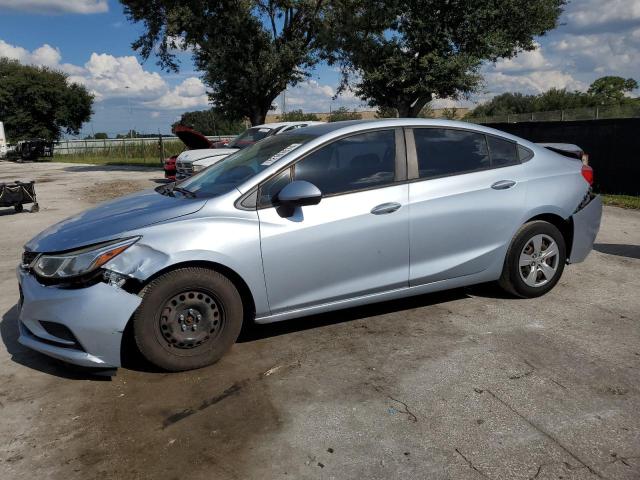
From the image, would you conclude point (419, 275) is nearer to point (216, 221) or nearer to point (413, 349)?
point (413, 349)

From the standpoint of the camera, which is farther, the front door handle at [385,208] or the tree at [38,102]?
the tree at [38,102]

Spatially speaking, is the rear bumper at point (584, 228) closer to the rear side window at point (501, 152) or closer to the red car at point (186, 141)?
Answer: the rear side window at point (501, 152)

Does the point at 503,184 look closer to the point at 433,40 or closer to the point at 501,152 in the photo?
A: the point at 501,152

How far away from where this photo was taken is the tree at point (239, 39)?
75.8ft

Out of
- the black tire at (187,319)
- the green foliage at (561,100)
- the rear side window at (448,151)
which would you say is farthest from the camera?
the green foliage at (561,100)

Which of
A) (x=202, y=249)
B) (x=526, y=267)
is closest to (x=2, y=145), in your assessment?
(x=202, y=249)

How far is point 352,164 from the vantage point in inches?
163

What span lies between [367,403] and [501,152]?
2.62 m

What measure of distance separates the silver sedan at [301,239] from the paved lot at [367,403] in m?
0.29

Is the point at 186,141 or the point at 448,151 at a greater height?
the point at 186,141

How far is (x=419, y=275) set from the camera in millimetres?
4305

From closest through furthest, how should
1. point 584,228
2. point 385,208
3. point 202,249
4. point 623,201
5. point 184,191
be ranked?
point 202,249 < point 385,208 < point 184,191 < point 584,228 < point 623,201

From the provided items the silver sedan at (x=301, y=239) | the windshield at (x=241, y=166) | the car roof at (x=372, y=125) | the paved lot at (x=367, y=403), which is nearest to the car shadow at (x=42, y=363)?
the paved lot at (x=367, y=403)

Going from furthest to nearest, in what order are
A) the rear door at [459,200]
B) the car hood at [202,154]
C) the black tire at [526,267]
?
the car hood at [202,154]
the black tire at [526,267]
the rear door at [459,200]
